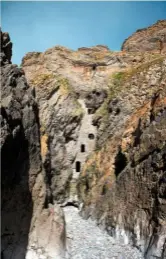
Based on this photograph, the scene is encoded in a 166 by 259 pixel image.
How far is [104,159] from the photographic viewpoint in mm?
35281

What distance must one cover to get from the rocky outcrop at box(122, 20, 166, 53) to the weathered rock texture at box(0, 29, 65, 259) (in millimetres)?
29427

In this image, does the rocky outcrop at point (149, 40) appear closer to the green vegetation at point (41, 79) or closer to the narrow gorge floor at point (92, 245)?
the green vegetation at point (41, 79)

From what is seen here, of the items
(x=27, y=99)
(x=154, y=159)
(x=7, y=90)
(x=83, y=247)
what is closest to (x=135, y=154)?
(x=154, y=159)

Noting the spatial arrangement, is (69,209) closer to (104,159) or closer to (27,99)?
(104,159)

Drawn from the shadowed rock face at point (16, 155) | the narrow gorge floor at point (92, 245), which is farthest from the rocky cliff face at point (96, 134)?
the narrow gorge floor at point (92, 245)

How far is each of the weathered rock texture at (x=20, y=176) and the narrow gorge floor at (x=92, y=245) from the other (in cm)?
217

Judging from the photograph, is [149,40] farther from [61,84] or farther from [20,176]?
[20,176]

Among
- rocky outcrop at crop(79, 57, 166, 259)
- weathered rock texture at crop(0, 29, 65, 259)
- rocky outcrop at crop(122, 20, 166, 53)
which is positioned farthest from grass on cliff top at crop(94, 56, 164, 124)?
weathered rock texture at crop(0, 29, 65, 259)

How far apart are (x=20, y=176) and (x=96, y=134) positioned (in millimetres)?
24330

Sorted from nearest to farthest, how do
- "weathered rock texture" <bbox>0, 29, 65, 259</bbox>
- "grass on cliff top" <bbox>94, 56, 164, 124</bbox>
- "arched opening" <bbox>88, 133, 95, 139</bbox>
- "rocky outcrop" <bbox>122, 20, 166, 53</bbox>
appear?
1. "weathered rock texture" <bbox>0, 29, 65, 259</bbox>
2. "grass on cliff top" <bbox>94, 56, 164, 124</bbox>
3. "arched opening" <bbox>88, 133, 95, 139</bbox>
4. "rocky outcrop" <bbox>122, 20, 166, 53</bbox>

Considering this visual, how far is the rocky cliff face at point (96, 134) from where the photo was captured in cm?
2008

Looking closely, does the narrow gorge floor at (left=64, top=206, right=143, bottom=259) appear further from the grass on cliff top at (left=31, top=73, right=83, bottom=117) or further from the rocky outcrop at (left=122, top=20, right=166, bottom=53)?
the rocky outcrop at (left=122, top=20, right=166, bottom=53)

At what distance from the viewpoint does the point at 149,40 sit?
47188 mm

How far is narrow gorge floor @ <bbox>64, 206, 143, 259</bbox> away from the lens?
22.3 metres
